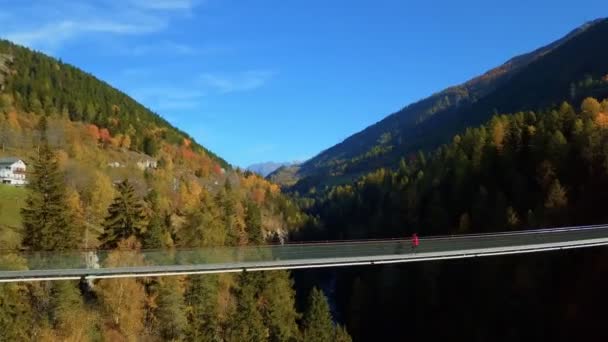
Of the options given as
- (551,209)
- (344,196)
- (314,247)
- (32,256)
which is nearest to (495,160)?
(551,209)

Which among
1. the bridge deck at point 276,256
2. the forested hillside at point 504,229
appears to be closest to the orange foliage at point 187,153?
the forested hillside at point 504,229

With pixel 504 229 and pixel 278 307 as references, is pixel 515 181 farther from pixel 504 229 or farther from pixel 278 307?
pixel 278 307

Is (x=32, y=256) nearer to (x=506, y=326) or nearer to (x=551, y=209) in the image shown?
(x=506, y=326)

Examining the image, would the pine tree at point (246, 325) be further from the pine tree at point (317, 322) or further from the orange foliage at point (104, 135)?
the orange foliage at point (104, 135)

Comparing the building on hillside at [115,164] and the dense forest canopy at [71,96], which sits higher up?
the dense forest canopy at [71,96]

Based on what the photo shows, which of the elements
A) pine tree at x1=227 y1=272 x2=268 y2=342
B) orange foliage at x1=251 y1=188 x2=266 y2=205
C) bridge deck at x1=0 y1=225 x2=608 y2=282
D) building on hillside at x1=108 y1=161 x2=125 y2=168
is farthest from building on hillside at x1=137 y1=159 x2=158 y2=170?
bridge deck at x1=0 y1=225 x2=608 y2=282

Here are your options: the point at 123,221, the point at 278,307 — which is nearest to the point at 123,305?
the point at 123,221
